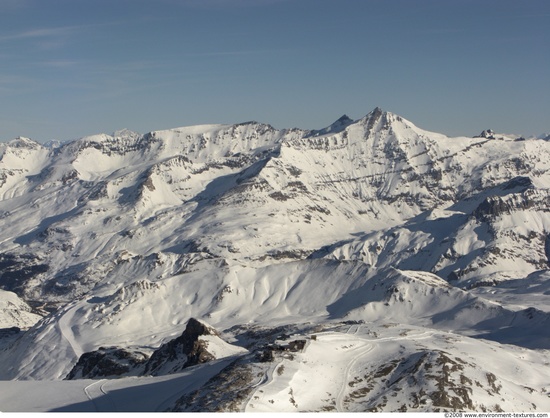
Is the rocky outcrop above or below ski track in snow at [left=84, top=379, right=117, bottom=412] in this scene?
above

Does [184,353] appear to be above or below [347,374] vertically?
above

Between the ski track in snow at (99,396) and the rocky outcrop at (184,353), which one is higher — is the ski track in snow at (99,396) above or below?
below

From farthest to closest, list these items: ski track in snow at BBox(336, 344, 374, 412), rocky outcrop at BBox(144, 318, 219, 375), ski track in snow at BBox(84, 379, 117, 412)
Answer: rocky outcrop at BBox(144, 318, 219, 375) → ski track in snow at BBox(84, 379, 117, 412) → ski track in snow at BBox(336, 344, 374, 412)

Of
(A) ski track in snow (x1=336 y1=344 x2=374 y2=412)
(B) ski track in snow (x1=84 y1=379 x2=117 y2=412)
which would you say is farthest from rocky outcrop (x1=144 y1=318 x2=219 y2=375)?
(A) ski track in snow (x1=336 y1=344 x2=374 y2=412)

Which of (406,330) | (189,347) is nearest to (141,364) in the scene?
(189,347)

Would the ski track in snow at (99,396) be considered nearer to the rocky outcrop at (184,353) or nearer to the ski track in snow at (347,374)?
the rocky outcrop at (184,353)

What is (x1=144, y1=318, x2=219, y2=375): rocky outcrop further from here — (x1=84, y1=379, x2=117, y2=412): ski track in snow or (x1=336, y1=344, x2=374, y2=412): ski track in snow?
(x1=336, y1=344, x2=374, y2=412): ski track in snow

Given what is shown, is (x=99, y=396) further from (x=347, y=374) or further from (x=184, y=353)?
(x=184, y=353)

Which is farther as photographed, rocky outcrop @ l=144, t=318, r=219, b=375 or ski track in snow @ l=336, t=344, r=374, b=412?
rocky outcrop @ l=144, t=318, r=219, b=375

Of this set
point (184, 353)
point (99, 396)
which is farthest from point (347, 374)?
point (184, 353)

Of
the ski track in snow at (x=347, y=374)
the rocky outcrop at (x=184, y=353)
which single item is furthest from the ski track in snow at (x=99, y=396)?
the ski track in snow at (x=347, y=374)

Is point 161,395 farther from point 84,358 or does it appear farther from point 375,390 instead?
point 84,358

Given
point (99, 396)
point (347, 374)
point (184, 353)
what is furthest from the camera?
point (184, 353)
